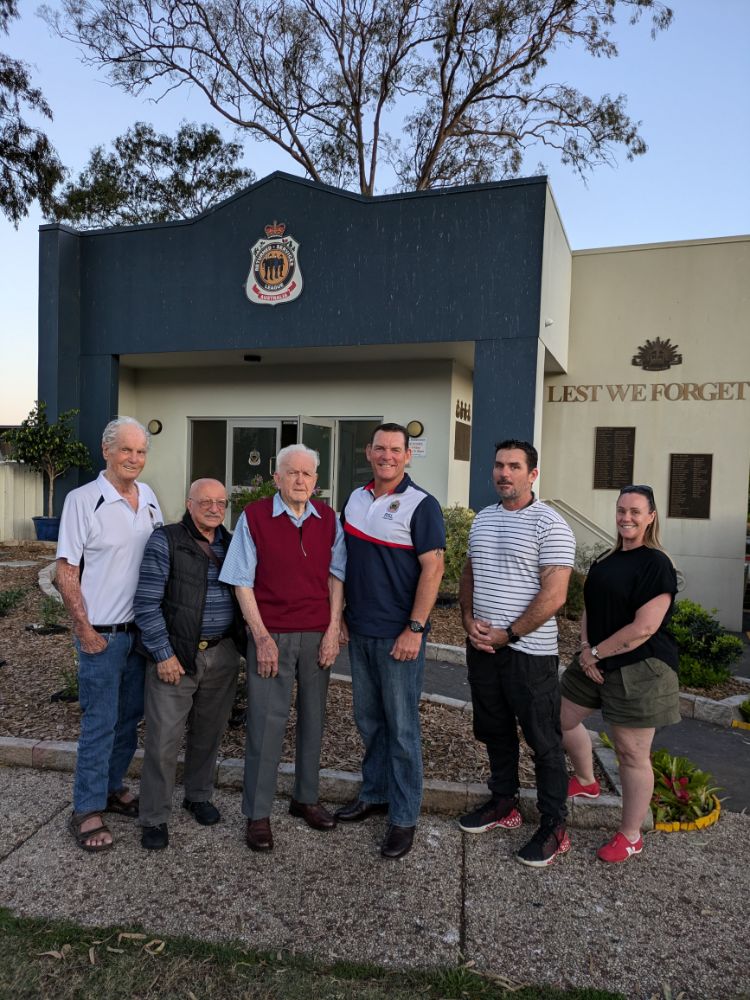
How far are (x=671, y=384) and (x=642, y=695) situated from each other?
9.00 metres

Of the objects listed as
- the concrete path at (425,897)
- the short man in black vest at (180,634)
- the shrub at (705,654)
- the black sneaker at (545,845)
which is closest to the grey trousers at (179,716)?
the short man in black vest at (180,634)

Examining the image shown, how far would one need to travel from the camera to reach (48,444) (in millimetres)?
11453

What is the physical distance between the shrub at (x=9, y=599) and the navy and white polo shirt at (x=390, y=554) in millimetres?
5877

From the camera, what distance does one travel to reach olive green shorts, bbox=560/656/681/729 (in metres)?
3.21

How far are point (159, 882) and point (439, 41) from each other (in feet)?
68.4

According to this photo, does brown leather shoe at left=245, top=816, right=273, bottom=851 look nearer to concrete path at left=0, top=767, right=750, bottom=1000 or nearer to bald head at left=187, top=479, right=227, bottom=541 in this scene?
concrete path at left=0, top=767, right=750, bottom=1000

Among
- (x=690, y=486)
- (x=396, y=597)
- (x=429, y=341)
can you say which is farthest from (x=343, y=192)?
(x=396, y=597)

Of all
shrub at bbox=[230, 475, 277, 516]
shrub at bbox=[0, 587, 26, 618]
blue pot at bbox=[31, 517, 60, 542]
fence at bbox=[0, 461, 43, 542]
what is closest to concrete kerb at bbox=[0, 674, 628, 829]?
shrub at bbox=[0, 587, 26, 618]

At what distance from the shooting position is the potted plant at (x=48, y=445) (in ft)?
37.6

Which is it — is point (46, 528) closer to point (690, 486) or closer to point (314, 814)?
point (314, 814)

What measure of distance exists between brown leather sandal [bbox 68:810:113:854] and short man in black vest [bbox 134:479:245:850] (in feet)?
0.57

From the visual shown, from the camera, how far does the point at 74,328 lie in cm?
1195

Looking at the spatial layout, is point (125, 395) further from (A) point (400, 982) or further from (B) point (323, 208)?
(A) point (400, 982)

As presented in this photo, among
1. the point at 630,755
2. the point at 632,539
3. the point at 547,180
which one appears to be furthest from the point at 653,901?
the point at 547,180
